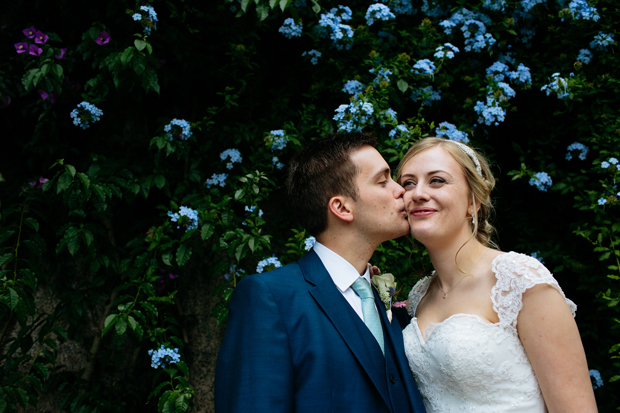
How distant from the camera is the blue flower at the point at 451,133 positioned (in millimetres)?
2611

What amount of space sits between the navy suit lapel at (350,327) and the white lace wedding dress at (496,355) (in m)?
0.34

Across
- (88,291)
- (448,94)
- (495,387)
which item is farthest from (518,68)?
(88,291)

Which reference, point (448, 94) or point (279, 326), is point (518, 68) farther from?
point (279, 326)

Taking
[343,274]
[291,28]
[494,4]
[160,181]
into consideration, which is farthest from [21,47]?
[494,4]

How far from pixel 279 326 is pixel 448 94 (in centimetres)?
207

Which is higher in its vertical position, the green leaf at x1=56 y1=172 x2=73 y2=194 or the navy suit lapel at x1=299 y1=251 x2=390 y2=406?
the green leaf at x1=56 y1=172 x2=73 y2=194

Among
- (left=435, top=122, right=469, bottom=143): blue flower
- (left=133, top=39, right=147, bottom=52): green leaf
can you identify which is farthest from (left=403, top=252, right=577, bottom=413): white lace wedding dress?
(left=133, top=39, right=147, bottom=52): green leaf

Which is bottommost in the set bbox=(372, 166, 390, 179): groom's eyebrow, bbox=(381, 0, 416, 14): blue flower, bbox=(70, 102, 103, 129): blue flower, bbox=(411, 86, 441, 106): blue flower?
bbox=(372, 166, 390, 179): groom's eyebrow

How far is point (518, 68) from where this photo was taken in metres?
2.79

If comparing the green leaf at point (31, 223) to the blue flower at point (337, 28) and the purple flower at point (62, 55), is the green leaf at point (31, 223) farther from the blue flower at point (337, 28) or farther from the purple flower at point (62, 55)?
the blue flower at point (337, 28)

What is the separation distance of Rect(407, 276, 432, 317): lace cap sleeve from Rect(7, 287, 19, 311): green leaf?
1904 mm

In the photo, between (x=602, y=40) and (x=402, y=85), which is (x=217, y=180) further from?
(x=602, y=40)

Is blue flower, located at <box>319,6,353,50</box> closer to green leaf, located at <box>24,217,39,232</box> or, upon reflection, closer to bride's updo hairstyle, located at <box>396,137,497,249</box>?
bride's updo hairstyle, located at <box>396,137,497,249</box>

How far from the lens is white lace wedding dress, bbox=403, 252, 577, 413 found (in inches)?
64.9
